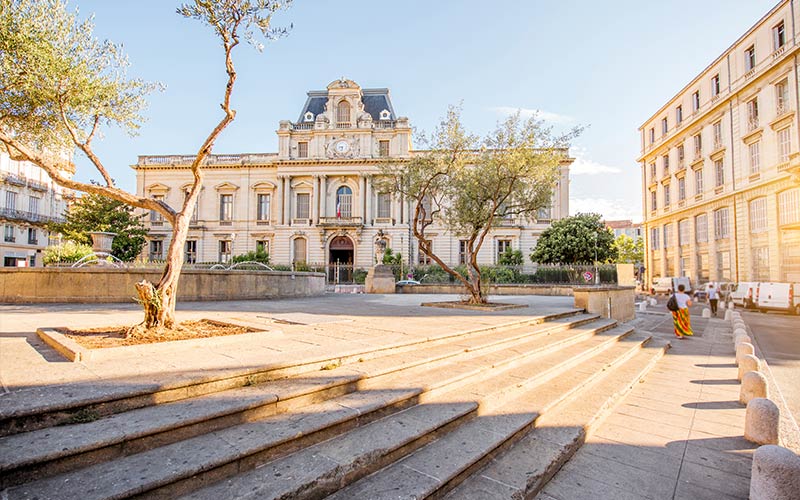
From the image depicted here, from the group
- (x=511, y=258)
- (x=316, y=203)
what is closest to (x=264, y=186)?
(x=316, y=203)

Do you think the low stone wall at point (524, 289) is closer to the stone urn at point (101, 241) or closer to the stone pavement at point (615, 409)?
the stone urn at point (101, 241)

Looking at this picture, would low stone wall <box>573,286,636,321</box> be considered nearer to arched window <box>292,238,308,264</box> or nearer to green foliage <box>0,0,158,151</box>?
green foliage <box>0,0,158,151</box>

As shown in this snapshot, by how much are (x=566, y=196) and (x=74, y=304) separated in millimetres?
37041

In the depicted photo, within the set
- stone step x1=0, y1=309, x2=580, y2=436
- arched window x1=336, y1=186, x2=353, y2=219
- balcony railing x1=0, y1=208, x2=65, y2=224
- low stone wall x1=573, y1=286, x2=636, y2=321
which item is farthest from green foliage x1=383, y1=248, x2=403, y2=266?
stone step x1=0, y1=309, x2=580, y2=436

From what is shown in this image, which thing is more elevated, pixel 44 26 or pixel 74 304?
pixel 44 26

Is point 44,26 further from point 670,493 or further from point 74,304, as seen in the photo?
point 670,493

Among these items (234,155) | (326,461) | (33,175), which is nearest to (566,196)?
(234,155)

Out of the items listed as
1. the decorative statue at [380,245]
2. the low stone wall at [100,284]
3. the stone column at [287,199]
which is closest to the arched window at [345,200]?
the decorative statue at [380,245]

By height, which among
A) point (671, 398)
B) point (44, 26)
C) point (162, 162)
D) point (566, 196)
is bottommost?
point (671, 398)

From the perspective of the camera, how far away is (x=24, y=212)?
35.3 meters

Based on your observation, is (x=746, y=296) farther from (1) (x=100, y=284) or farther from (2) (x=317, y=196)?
(2) (x=317, y=196)

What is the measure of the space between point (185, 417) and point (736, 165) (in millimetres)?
35593

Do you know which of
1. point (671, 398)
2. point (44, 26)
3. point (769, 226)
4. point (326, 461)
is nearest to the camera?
point (326, 461)

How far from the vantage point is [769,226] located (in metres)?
24.4
